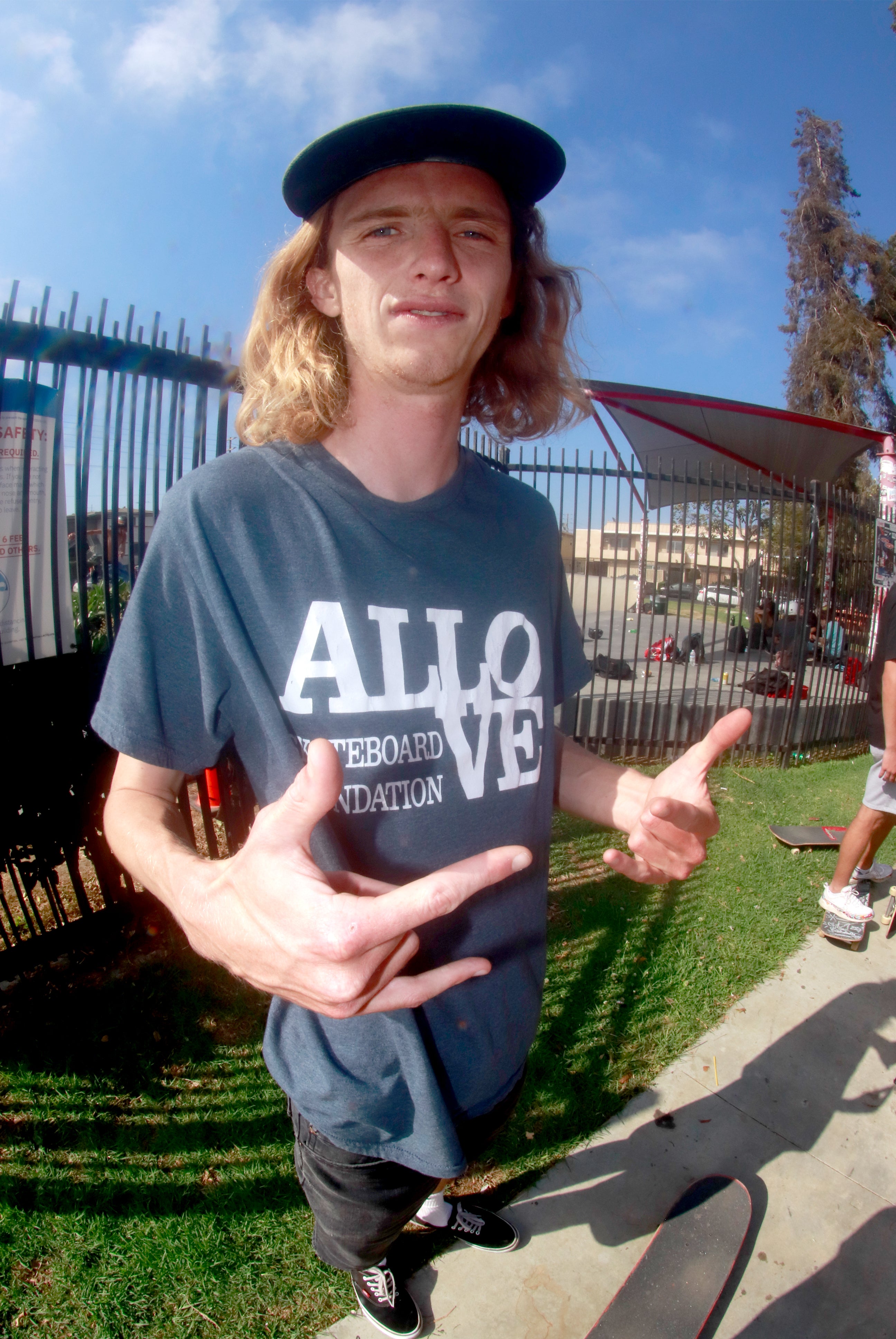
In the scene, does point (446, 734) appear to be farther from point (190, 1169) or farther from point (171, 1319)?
point (190, 1169)

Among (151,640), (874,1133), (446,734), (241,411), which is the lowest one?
(874,1133)

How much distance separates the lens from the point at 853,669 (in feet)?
27.9

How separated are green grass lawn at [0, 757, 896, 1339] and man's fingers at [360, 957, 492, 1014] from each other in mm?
1711

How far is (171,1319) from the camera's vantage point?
1.84 metres

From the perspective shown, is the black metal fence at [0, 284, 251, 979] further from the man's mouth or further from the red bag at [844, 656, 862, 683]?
the red bag at [844, 656, 862, 683]

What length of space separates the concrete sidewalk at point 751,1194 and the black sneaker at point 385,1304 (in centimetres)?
6

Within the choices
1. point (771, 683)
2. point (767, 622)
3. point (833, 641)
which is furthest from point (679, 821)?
point (833, 641)

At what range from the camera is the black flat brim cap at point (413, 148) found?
1.16 m

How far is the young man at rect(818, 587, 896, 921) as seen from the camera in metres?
3.82

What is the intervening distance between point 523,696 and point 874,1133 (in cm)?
254

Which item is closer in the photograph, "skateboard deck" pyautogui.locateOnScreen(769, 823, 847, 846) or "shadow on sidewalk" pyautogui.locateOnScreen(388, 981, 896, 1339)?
"shadow on sidewalk" pyautogui.locateOnScreen(388, 981, 896, 1339)

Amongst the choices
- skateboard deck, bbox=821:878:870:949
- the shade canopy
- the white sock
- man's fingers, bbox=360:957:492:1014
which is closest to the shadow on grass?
the white sock

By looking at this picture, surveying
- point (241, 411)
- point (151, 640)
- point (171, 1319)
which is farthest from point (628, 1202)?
point (241, 411)

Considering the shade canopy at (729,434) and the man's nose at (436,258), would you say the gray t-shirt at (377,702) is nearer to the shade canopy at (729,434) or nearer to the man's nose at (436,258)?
the man's nose at (436,258)
